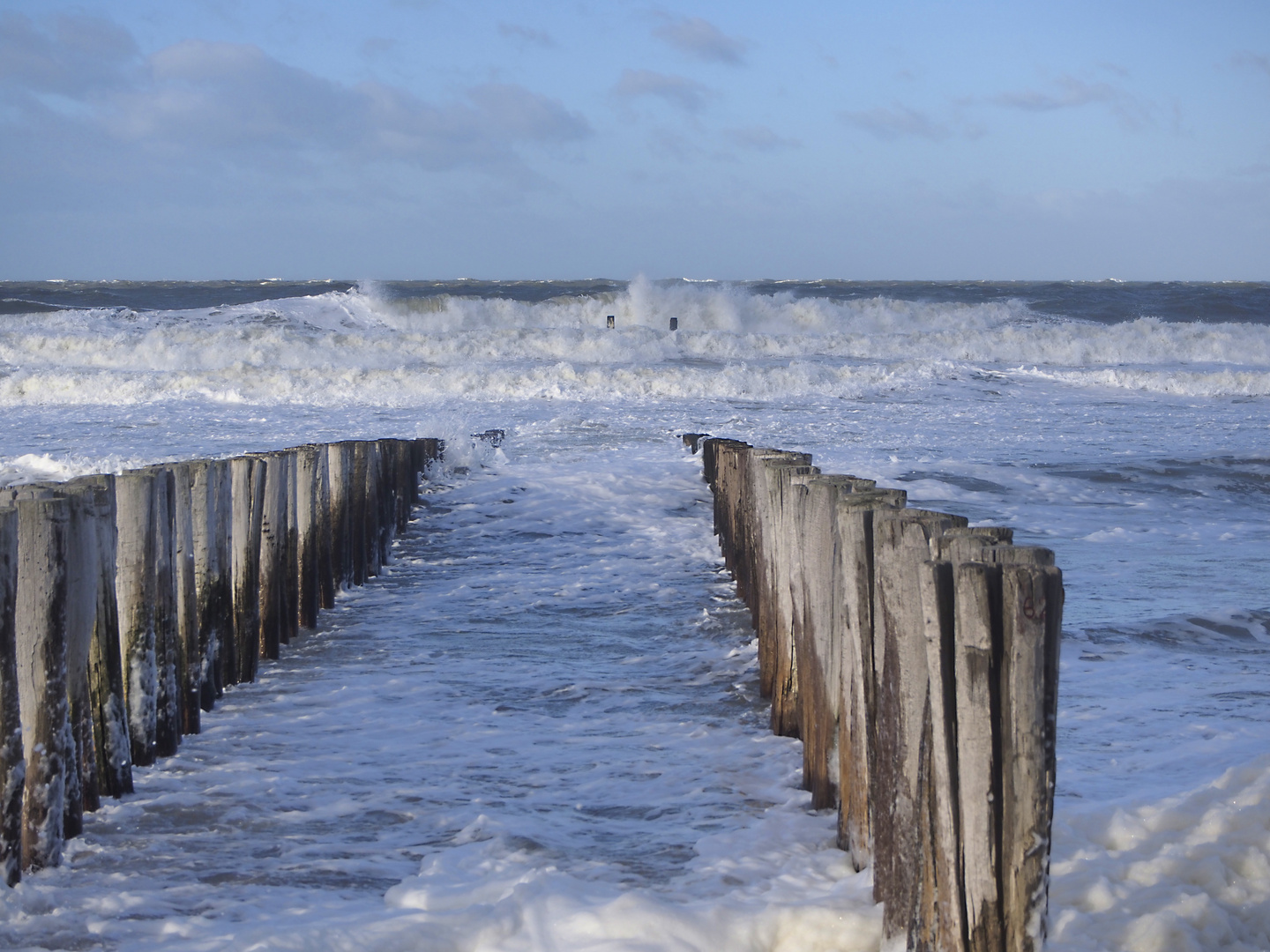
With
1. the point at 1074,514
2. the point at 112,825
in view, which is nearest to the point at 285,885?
the point at 112,825

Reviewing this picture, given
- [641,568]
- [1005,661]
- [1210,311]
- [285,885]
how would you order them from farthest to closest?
1. [1210,311]
2. [641,568]
3. [285,885]
4. [1005,661]

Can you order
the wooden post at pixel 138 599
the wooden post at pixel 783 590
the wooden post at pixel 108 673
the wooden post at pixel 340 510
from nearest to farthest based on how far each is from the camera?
the wooden post at pixel 108 673 → the wooden post at pixel 138 599 → the wooden post at pixel 783 590 → the wooden post at pixel 340 510

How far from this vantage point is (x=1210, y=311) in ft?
130

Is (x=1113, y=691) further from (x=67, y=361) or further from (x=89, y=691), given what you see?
(x=67, y=361)

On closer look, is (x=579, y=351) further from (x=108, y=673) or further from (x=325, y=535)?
(x=108, y=673)

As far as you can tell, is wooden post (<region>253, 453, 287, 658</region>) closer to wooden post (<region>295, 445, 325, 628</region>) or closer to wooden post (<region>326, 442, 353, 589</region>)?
wooden post (<region>295, 445, 325, 628</region>)

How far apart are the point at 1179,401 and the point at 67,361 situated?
77.5ft

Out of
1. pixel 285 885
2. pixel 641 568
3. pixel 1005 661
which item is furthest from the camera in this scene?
pixel 641 568

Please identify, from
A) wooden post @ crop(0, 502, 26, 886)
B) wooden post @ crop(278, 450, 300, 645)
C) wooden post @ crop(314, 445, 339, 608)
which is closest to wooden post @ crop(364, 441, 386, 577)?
wooden post @ crop(314, 445, 339, 608)

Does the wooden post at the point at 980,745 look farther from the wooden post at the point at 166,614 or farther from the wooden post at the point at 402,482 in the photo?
the wooden post at the point at 402,482

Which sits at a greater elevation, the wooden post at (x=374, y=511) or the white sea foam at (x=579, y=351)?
the white sea foam at (x=579, y=351)

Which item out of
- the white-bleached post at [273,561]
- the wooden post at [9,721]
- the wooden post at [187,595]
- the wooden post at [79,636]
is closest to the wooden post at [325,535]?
the white-bleached post at [273,561]

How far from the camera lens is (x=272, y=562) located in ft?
18.8

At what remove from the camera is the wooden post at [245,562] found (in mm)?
5191
